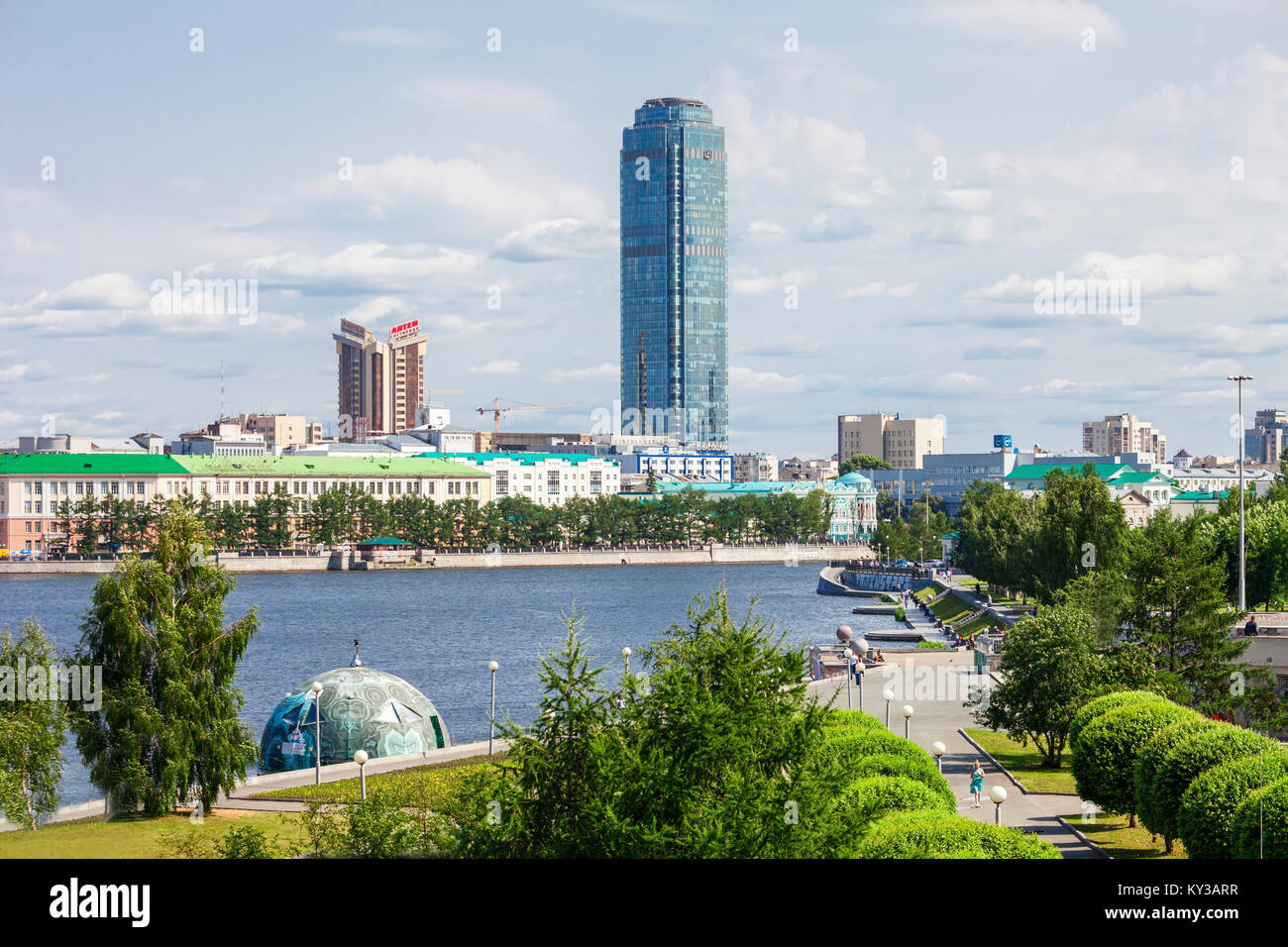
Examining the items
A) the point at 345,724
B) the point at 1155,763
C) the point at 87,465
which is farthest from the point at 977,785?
the point at 87,465

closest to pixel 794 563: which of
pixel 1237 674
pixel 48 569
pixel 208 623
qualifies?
pixel 48 569

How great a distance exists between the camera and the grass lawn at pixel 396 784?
2567 centimetres

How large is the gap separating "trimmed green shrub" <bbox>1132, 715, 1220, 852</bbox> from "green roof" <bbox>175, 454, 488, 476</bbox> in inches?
5164

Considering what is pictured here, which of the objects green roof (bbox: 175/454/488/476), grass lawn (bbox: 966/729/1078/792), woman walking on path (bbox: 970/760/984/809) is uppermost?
green roof (bbox: 175/454/488/476)

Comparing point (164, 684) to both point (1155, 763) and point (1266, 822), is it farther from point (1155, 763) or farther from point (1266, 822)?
point (1266, 822)

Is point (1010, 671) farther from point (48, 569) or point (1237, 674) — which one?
point (48, 569)

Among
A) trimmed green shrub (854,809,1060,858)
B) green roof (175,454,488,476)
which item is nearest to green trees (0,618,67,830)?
trimmed green shrub (854,809,1060,858)

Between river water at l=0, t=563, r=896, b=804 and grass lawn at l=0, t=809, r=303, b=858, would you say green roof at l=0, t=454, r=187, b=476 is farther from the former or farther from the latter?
grass lawn at l=0, t=809, r=303, b=858

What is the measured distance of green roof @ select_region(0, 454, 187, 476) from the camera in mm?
135375

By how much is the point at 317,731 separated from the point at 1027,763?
54.0ft

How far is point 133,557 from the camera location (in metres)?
26.5

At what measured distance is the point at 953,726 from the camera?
37344mm
